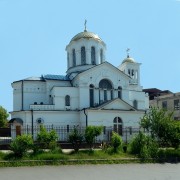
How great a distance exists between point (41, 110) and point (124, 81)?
32.3 ft

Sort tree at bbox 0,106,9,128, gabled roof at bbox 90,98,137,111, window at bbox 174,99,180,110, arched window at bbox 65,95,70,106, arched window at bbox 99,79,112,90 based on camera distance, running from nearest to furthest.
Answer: gabled roof at bbox 90,98,137,111 < arched window at bbox 65,95,70,106 < arched window at bbox 99,79,112,90 < tree at bbox 0,106,9,128 < window at bbox 174,99,180,110

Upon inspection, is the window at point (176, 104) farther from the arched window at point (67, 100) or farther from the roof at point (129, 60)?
the arched window at point (67, 100)

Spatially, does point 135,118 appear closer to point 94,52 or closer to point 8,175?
point 94,52

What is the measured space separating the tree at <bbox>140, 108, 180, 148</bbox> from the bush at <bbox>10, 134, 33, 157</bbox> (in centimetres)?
973

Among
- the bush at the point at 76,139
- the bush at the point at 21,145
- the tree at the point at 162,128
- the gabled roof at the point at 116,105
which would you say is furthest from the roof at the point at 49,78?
the bush at the point at 21,145

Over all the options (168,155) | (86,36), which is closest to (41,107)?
(86,36)

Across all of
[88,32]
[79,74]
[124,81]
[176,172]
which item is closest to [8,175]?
[176,172]

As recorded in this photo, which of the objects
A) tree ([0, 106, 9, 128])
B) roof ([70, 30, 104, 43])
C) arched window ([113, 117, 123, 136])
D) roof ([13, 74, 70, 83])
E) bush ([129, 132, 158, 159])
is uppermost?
roof ([70, 30, 104, 43])

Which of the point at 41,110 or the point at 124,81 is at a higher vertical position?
the point at 124,81

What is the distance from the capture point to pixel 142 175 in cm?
1716

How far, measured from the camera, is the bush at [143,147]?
2309cm

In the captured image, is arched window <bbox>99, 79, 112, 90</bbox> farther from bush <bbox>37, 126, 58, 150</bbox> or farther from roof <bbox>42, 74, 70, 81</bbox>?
bush <bbox>37, 126, 58, 150</bbox>

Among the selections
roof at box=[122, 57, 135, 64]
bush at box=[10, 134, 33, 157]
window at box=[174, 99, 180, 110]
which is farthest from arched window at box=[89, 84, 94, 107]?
window at box=[174, 99, 180, 110]

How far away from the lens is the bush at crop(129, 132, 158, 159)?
23.1 metres
